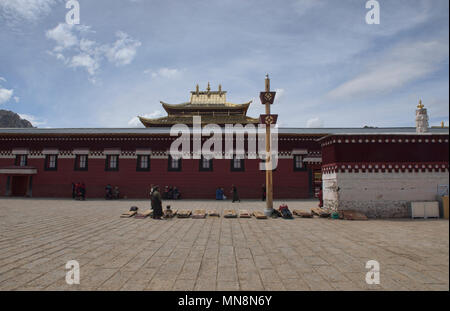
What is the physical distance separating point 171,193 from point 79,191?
7197mm

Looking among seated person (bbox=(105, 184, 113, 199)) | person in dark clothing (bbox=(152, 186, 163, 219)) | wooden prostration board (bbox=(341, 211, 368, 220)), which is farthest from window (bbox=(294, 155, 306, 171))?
seated person (bbox=(105, 184, 113, 199))

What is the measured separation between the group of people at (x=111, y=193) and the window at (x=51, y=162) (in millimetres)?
5210

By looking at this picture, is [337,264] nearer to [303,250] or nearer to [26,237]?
[303,250]

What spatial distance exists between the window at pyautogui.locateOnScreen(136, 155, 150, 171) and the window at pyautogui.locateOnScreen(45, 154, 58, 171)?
721 cm

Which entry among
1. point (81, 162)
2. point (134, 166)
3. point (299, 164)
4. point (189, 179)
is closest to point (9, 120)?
point (81, 162)

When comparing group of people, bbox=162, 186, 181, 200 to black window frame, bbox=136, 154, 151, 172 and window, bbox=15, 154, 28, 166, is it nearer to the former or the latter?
black window frame, bbox=136, 154, 151, 172

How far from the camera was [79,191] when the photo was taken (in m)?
20.0

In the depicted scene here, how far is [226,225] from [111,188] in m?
14.8

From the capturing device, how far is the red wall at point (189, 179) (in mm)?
20734

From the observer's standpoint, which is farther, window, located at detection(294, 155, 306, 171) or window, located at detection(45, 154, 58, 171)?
window, located at detection(45, 154, 58, 171)

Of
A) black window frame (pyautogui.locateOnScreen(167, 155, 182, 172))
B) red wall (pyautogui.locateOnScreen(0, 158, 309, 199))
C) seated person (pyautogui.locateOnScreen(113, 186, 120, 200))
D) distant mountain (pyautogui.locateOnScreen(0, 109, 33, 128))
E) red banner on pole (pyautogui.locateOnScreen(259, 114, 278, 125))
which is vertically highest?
distant mountain (pyautogui.locateOnScreen(0, 109, 33, 128))

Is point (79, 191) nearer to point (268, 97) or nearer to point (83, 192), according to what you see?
point (83, 192)

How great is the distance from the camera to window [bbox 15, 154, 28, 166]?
71.4 feet
